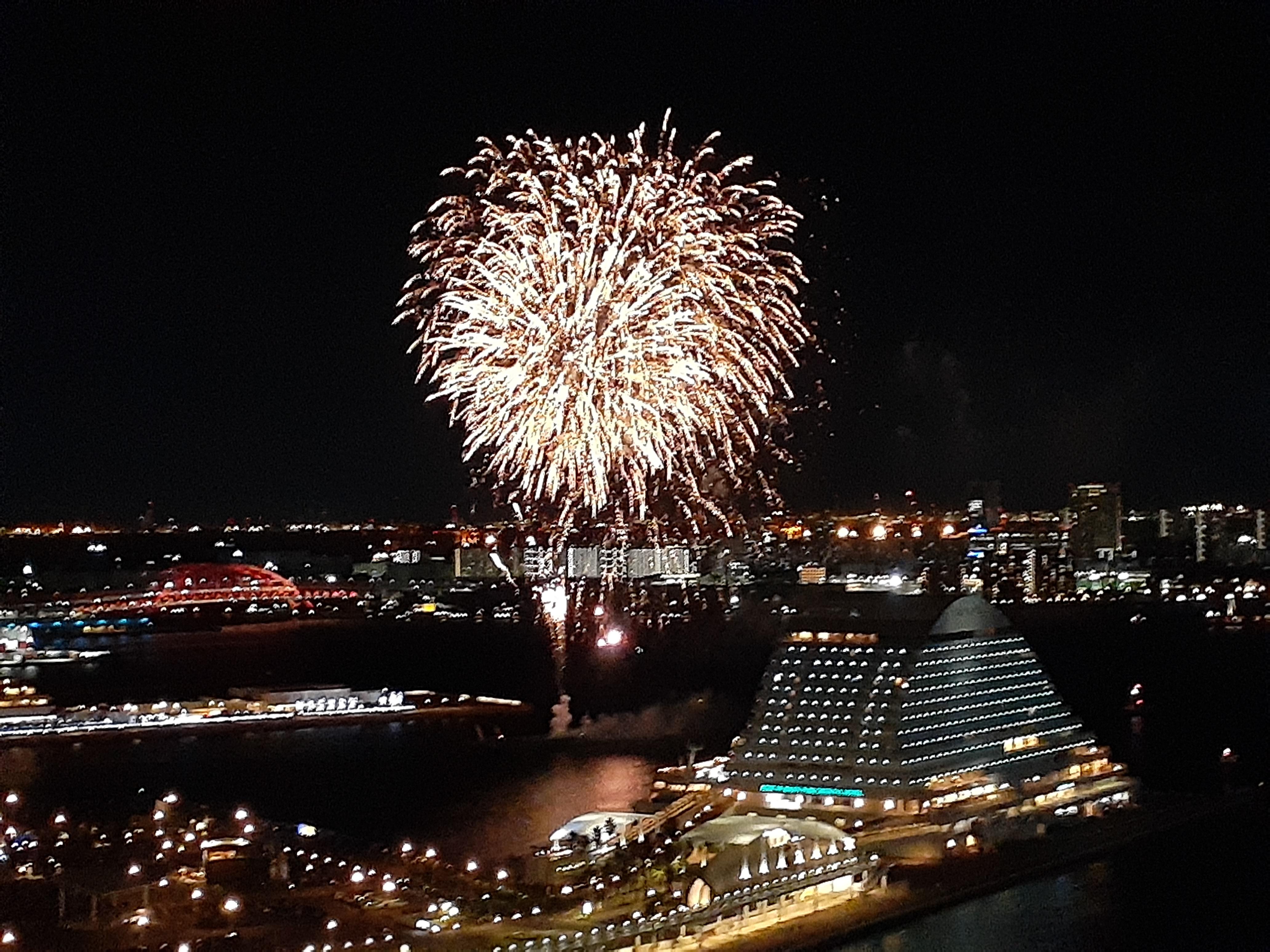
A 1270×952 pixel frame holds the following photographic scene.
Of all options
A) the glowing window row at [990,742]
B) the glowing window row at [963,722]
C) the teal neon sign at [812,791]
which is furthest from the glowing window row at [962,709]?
the teal neon sign at [812,791]

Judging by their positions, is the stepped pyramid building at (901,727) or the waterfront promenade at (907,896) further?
the stepped pyramid building at (901,727)

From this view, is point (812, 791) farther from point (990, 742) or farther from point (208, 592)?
point (208, 592)

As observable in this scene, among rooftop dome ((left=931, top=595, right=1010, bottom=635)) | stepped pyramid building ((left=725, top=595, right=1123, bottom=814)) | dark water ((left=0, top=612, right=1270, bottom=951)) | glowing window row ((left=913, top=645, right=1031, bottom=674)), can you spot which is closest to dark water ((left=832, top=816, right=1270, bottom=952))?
dark water ((left=0, top=612, right=1270, bottom=951))

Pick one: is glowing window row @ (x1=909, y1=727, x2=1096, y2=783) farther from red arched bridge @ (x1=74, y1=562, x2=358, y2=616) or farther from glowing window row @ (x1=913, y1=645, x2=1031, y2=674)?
red arched bridge @ (x1=74, y1=562, x2=358, y2=616)

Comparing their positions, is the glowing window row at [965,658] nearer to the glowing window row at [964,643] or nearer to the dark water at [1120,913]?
the glowing window row at [964,643]

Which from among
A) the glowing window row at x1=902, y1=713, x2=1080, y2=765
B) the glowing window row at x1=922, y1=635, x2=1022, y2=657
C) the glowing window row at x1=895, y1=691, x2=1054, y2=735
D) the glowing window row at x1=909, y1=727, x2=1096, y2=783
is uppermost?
the glowing window row at x1=922, y1=635, x2=1022, y2=657

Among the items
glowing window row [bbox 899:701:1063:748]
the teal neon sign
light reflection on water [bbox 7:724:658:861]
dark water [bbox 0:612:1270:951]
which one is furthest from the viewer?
light reflection on water [bbox 7:724:658:861]
